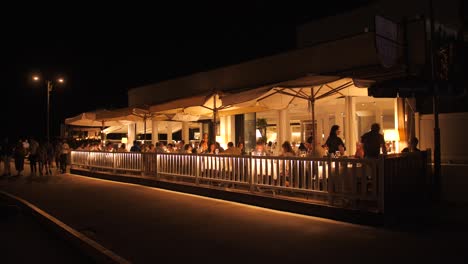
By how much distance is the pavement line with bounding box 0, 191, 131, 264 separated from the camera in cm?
562

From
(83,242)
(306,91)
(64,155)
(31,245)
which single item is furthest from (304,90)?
(64,155)

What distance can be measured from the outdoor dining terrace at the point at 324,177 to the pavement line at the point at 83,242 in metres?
3.85

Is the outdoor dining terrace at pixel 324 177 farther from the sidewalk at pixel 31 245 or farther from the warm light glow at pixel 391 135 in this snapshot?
the sidewalk at pixel 31 245

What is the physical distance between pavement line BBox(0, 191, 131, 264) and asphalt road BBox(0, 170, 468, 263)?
0.55 feet

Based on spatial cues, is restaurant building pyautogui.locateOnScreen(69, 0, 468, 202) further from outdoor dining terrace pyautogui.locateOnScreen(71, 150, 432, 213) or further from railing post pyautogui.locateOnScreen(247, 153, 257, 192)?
railing post pyautogui.locateOnScreen(247, 153, 257, 192)

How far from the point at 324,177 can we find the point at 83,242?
433 centimetres

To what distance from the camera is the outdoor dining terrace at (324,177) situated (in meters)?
7.13

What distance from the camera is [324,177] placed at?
7.82 meters

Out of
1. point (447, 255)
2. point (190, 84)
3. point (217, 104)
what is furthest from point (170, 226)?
point (190, 84)

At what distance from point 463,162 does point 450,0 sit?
470 centimetres

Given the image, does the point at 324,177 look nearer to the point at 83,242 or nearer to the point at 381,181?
the point at 381,181

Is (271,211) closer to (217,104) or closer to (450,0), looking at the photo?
(217,104)

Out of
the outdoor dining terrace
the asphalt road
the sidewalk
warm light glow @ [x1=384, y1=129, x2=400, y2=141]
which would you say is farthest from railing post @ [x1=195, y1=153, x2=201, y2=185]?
warm light glow @ [x1=384, y1=129, x2=400, y2=141]

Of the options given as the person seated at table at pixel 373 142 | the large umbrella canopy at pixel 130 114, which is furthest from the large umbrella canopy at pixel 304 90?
the large umbrella canopy at pixel 130 114
